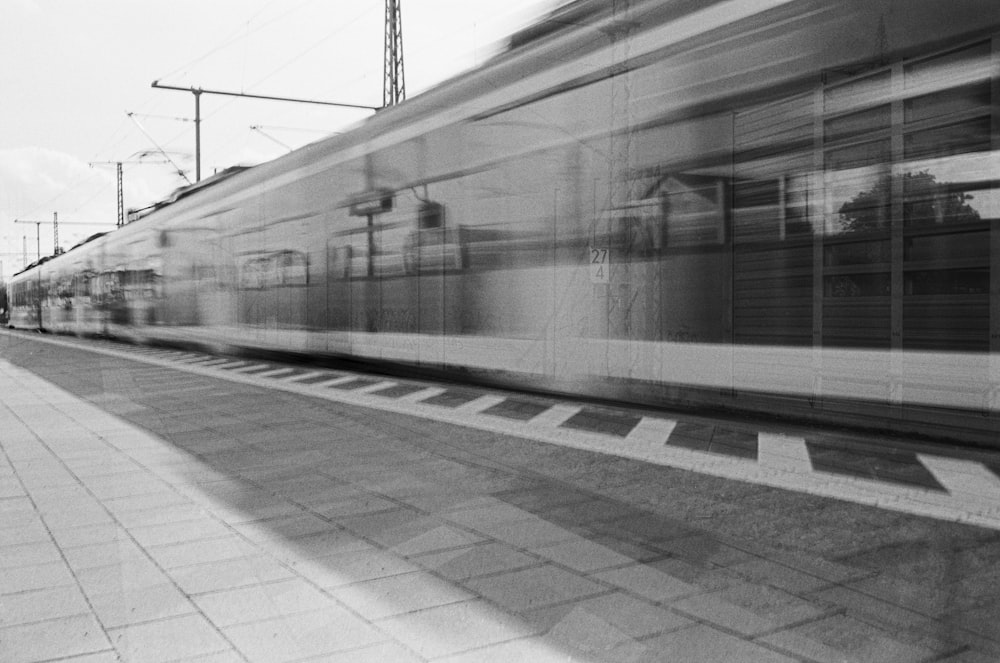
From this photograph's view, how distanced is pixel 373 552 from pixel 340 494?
1.20m

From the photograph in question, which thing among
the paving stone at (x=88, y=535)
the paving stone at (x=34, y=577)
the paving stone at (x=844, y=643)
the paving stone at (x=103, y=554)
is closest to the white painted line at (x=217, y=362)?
the paving stone at (x=88, y=535)

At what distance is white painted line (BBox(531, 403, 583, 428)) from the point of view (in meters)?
7.41

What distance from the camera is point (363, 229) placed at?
10594 mm

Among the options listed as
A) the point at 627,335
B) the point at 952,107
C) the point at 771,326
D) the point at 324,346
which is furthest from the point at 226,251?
the point at 952,107

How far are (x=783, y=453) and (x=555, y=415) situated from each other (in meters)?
2.41

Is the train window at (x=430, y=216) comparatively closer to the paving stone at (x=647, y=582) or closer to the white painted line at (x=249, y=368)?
the white painted line at (x=249, y=368)

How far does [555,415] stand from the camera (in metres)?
7.76

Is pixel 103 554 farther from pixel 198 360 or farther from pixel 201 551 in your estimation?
pixel 198 360

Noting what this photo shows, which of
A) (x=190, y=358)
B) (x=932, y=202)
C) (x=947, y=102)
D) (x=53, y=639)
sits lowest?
(x=53, y=639)

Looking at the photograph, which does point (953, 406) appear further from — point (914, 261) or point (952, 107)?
point (952, 107)

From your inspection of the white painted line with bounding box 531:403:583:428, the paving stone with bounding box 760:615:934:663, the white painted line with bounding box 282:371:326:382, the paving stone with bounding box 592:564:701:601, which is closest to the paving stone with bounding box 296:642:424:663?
the paving stone with bounding box 592:564:701:601

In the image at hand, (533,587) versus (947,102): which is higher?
(947,102)

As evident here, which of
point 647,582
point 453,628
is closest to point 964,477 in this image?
point 647,582

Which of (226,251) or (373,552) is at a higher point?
(226,251)
